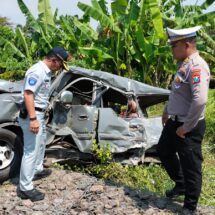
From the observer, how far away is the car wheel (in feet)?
18.0

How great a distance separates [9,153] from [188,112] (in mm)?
2729

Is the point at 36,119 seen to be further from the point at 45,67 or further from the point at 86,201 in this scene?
the point at 86,201

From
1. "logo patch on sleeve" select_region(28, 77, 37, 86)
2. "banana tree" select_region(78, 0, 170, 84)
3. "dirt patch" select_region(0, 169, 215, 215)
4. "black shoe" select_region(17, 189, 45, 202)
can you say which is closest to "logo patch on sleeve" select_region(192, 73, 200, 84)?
"dirt patch" select_region(0, 169, 215, 215)

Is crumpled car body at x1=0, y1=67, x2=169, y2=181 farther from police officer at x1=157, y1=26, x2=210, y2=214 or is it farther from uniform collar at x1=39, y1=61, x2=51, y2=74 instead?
police officer at x1=157, y1=26, x2=210, y2=214

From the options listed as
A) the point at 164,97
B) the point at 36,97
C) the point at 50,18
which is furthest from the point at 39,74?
the point at 50,18

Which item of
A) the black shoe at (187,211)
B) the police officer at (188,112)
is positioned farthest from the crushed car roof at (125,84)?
the black shoe at (187,211)

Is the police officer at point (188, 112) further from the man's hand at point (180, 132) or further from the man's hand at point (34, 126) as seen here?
the man's hand at point (34, 126)

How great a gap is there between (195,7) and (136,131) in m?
8.14

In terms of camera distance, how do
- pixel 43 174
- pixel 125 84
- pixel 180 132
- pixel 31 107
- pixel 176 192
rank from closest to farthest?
pixel 180 132 < pixel 31 107 < pixel 176 192 < pixel 43 174 < pixel 125 84

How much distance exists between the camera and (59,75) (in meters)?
6.37

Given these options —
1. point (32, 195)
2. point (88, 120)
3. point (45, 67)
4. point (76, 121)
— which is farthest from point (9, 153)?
point (45, 67)

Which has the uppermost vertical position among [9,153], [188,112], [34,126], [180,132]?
[188,112]

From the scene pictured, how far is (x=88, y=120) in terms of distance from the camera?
620 cm

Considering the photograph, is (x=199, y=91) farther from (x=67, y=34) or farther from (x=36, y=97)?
(x=67, y=34)
